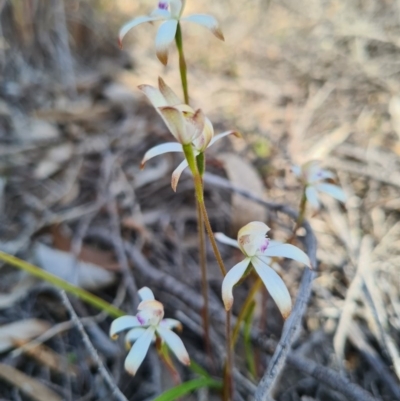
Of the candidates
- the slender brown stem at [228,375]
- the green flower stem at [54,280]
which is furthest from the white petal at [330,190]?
the green flower stem at [54,280]

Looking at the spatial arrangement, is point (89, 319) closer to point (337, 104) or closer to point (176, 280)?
point (176, 280)

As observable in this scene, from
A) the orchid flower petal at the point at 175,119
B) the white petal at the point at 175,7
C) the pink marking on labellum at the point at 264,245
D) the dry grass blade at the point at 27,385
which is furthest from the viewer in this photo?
the dry grass blade at the point at 27,385

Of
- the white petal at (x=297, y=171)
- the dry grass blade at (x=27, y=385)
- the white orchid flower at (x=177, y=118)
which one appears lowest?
the dry grass blade at (x=27, y=385)

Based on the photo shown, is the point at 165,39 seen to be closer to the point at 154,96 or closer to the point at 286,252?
the point at 154,96

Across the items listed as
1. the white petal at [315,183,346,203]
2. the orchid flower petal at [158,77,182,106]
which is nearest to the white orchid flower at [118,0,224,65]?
the orchid flower petal at [158,77,182,106]

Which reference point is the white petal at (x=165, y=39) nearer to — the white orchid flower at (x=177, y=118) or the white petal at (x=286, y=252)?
the white orchid flower at (x=177, y=118)

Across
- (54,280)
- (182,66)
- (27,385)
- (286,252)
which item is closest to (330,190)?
(286,252)
